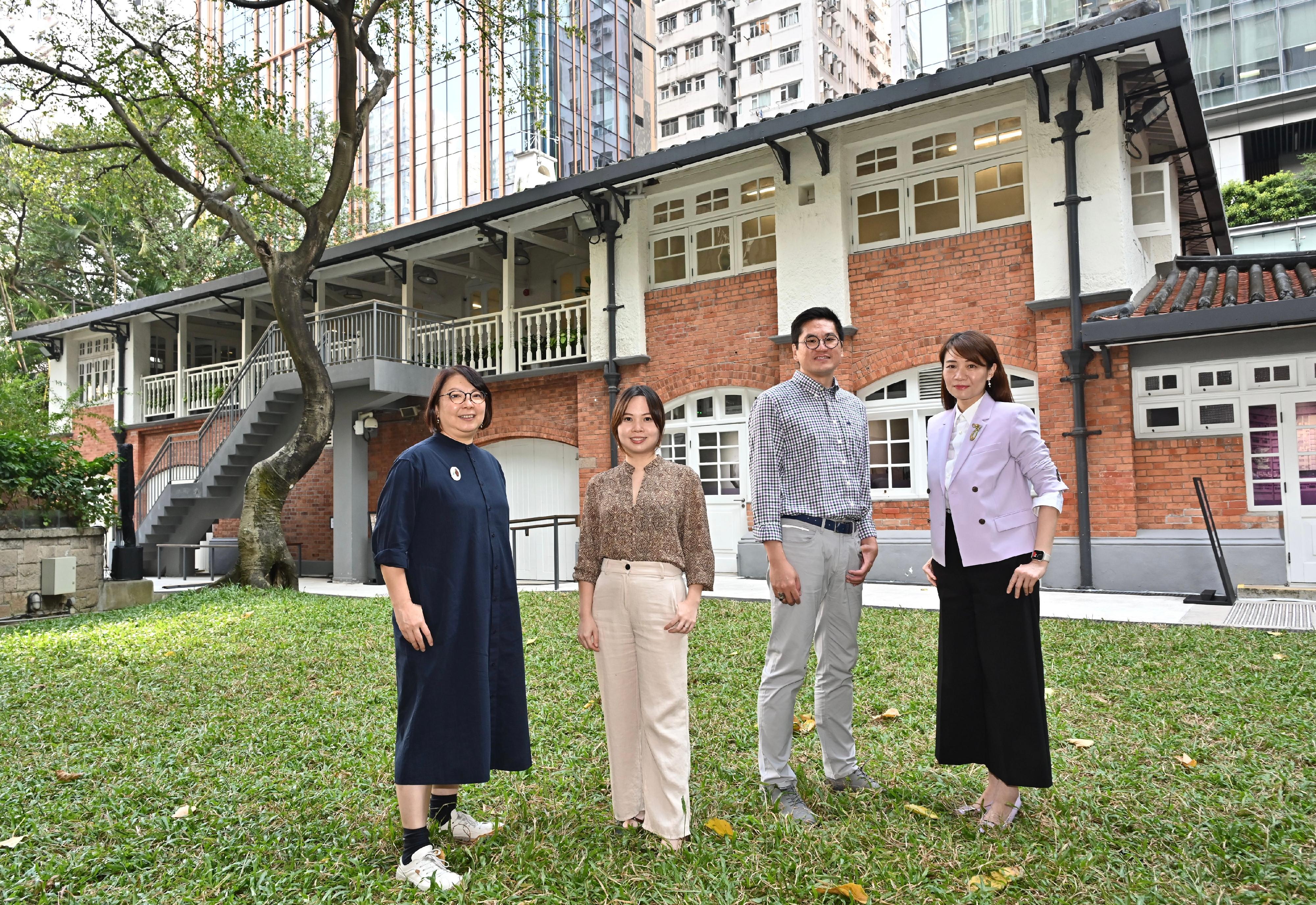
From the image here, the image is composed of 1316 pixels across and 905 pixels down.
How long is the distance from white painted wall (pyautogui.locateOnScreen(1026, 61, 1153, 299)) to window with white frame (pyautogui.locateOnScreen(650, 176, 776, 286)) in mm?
3438

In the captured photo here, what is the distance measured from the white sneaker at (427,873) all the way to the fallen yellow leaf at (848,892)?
1127mm

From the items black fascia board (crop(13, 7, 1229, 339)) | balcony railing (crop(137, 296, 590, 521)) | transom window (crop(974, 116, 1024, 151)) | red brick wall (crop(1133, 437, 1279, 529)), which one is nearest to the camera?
black fascia board (crop(13, 7, 1229, 339))

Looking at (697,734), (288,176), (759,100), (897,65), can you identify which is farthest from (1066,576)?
(897,65)

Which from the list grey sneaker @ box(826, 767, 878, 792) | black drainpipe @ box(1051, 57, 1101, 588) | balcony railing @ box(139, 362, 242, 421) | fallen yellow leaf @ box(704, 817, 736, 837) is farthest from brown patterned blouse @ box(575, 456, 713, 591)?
balcony railing @ box(139, 362, 242, 421)

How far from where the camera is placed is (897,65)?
200ft

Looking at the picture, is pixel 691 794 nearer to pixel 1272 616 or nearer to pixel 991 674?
pixel 991 674

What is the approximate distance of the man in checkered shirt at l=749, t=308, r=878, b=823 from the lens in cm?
329

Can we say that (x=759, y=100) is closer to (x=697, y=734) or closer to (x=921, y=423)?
(x=921, y=423)

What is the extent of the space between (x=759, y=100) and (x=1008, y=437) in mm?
55905

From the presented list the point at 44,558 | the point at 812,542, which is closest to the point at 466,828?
the point at 812,542

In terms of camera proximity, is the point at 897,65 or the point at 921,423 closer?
the point at 921,423

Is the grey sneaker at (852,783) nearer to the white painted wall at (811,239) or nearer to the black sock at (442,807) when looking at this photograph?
the black sock at (442,807)

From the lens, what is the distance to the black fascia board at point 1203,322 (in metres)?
7.74

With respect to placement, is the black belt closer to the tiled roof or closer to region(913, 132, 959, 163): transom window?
the tiled roof
